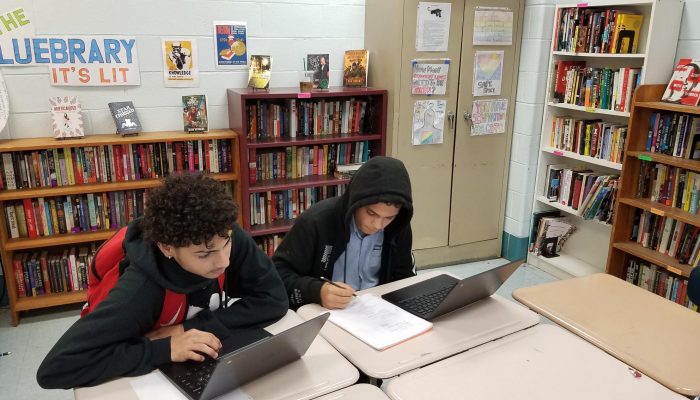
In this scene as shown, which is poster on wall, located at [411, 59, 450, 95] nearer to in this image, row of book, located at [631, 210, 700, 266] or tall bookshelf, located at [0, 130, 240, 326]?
tall bookshelf, located at [0, 130, 240, 326]

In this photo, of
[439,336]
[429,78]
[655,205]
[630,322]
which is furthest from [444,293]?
[429,78]

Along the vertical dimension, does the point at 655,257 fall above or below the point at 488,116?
below

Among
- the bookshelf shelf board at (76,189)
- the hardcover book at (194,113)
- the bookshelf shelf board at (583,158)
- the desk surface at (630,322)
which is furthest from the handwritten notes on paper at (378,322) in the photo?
the bookshelf shelf board at (583,158)

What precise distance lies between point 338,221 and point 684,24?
2.38m

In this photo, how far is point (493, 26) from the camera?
354 centimetres

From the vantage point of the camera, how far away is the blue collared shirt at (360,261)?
1987 millimetres

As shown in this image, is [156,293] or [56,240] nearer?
[156,293]

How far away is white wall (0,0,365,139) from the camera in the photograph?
2.94m

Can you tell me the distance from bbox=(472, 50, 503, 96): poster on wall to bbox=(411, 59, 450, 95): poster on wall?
8.9 inches

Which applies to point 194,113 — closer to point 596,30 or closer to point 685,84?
point 596,30

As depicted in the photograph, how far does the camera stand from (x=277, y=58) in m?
3.43

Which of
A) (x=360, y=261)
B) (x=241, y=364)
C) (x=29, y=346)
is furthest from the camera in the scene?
(x=29, y=346)

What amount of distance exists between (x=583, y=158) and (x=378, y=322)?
2401 mm

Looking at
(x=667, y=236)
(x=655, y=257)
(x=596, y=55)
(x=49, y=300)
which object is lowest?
(x=49, y=300)
